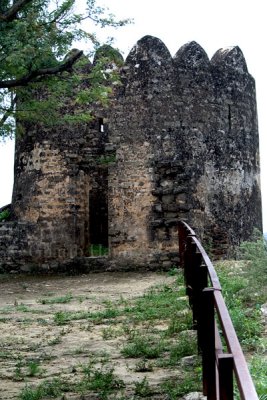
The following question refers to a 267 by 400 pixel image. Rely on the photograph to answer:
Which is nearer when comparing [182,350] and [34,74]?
[182,350]

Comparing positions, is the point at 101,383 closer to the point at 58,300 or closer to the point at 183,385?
the point at 183,385

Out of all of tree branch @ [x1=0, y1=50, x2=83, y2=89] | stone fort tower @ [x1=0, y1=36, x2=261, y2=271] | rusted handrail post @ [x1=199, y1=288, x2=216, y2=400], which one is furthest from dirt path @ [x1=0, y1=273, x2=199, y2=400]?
tree branch @ [x1=0, y1=50, x2=83, y2=89]

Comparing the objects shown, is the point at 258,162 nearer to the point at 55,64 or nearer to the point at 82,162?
the point at 82,162

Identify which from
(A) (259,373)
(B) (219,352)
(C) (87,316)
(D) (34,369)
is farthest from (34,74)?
(B) (219,352)

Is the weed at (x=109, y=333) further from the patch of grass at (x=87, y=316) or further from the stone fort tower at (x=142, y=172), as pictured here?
the stone fort tower at (x=142, y=172)

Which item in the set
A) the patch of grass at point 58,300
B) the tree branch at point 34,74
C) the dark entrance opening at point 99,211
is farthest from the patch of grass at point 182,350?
the dark entrance opening at point 99,211

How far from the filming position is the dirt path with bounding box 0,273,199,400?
5215 mm

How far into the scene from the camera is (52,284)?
12.0 m

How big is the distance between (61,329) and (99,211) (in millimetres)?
8400

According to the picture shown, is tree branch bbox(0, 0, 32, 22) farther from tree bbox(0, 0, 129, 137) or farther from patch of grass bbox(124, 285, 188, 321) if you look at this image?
patch of grass bbox(124, 285, 188, 321)

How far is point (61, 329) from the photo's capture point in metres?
7.26

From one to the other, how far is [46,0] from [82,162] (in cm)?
687

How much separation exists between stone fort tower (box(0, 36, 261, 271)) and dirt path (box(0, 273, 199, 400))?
0.89 m

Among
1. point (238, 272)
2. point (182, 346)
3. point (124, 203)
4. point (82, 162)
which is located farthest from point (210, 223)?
point (182, 346)
